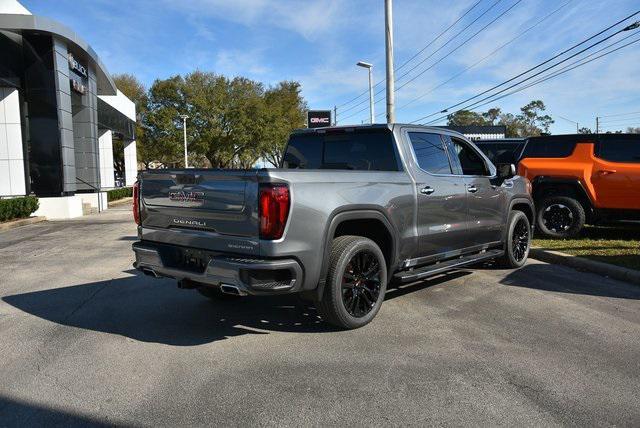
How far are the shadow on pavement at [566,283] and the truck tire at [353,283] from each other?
8.39 feet

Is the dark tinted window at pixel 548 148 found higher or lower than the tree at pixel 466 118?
lower

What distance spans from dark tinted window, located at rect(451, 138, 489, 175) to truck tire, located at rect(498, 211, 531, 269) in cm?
99

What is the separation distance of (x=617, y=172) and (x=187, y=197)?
7980 mm

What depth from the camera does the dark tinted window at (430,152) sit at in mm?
5852

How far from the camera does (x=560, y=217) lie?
9914 mm

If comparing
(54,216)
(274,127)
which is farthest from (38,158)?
(274,127)

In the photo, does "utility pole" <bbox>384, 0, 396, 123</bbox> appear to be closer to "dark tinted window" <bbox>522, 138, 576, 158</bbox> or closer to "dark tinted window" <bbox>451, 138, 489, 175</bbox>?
"dark tinted window" <bbox>522, 138, 576, 158</bbox>

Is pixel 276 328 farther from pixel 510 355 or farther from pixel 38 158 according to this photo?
pixel 38 158

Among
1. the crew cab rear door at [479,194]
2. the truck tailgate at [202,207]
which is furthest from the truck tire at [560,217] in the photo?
the truck tailgate at [202,207]

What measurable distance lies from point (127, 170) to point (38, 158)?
20807 mm

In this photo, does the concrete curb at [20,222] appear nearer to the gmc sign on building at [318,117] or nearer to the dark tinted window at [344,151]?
the gmc sign on building at [318,117]

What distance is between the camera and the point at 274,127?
48344mm

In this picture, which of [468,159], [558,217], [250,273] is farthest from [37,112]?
[250,273]

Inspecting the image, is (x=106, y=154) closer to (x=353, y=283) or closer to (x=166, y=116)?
(x=166, y=116)
